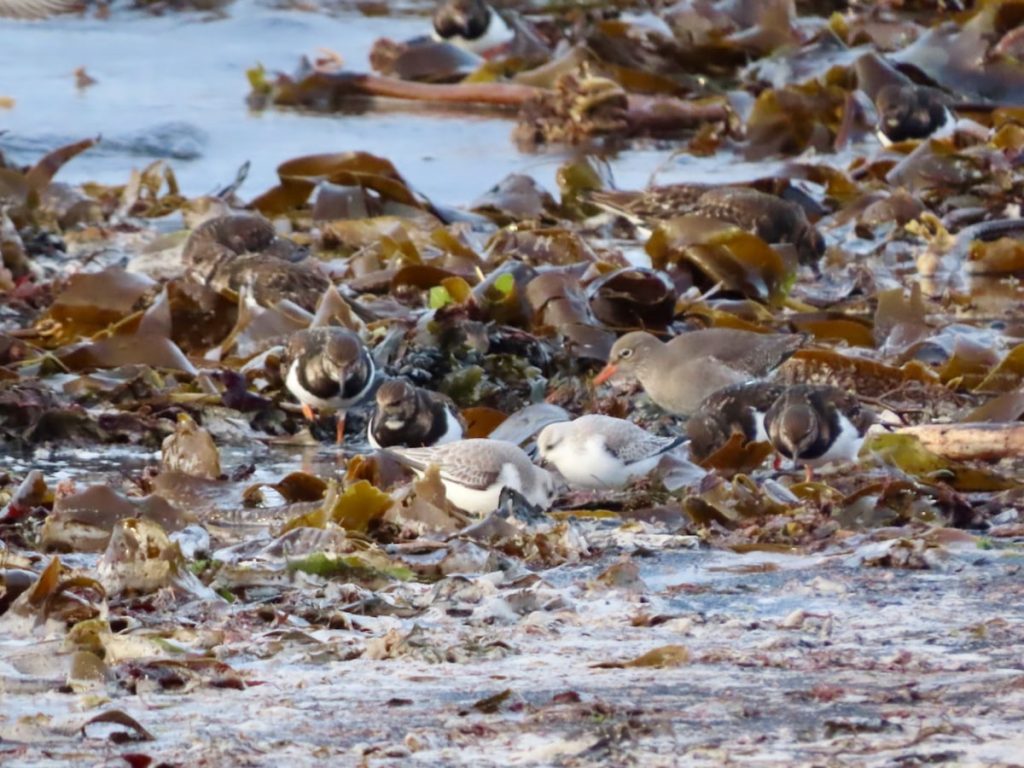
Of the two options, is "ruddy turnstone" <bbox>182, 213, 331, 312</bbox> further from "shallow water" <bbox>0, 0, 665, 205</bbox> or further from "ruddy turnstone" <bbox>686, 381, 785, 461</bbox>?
"ruddy turnstone" <bbox>686, 381, 785, 461</bbox>

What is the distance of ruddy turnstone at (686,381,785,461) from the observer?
17.4 ft

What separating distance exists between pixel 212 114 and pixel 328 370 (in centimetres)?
594

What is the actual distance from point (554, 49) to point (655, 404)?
674 centimetres

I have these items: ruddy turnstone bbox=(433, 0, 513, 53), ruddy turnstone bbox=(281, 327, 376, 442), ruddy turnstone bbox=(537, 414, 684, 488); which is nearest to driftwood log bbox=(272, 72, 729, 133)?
ruddy turnstone bbox=(433, 0, 513, 53)

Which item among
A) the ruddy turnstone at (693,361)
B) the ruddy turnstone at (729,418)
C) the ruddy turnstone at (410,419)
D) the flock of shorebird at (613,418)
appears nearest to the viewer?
the flock of shorebird at (613,418)

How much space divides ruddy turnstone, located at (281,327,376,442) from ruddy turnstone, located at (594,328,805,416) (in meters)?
0.75

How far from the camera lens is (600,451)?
4.91m

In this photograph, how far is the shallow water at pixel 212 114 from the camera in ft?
33.1

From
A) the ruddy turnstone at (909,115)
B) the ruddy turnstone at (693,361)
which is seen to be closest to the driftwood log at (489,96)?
the ruddy turnstone at (909,115)

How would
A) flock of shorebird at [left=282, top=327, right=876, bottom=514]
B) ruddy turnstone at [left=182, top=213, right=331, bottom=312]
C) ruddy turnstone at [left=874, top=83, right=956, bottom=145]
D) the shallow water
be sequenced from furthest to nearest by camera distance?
the shallow water → ruddy turnstone at [left=874, top=83, right=956, bottom=145] → ruddy turnstone at [left=182, top=213, right=331, bottom=312] → flock of shorebird at [left=282, top=327, right=876, bottom=514]

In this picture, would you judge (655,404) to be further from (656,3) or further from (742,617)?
(656,3)

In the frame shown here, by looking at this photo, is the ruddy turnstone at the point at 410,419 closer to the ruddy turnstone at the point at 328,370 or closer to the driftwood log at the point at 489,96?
the ruddy turnstone at the point at 328,370

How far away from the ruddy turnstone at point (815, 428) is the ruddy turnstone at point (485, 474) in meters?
0.65

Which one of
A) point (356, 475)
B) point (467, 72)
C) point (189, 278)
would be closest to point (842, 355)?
point (356, 475)
